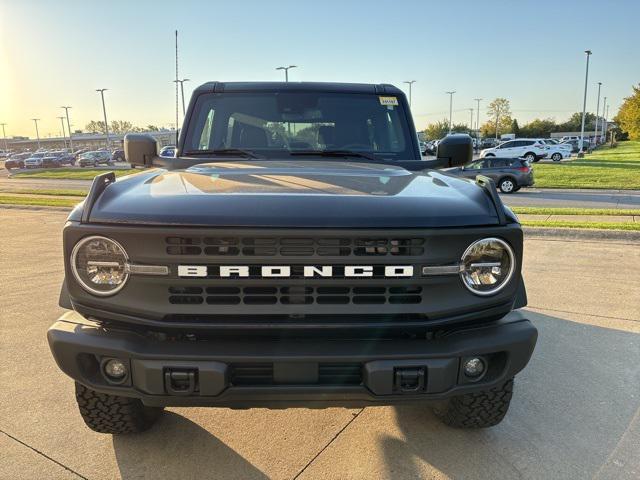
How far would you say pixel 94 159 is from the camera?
46656 millimetres

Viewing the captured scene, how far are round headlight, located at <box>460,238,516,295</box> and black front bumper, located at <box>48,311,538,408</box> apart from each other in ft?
0.70

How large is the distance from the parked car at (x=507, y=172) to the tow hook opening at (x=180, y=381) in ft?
56.2

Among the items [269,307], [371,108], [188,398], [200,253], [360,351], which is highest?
[371,108]

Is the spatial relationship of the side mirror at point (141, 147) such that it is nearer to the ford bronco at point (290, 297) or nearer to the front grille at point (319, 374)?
the ford bronco at point (290, 297)

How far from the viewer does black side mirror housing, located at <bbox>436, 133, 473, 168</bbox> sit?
357 cm

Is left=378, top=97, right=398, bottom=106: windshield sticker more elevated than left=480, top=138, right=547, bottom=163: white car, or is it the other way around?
left=378, top=97, right=398, bottom=106: windshield sticker

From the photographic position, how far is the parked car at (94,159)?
46.2 meters

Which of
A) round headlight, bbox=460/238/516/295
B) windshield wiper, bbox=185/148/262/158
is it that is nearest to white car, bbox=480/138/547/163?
windshield wiper, bbox=185/148/262/158

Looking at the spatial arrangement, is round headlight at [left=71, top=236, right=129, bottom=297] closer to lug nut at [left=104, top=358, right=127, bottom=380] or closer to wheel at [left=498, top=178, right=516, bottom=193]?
lug nut at [left=104, top=358, right=127, bottom=380]

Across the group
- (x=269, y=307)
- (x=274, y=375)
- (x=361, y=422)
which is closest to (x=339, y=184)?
(x=269, y=307)

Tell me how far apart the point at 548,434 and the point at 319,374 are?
62.6 inches

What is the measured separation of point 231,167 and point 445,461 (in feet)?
6.54

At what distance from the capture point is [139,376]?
2.04 meters

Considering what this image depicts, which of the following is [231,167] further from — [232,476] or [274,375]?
[232,476]
